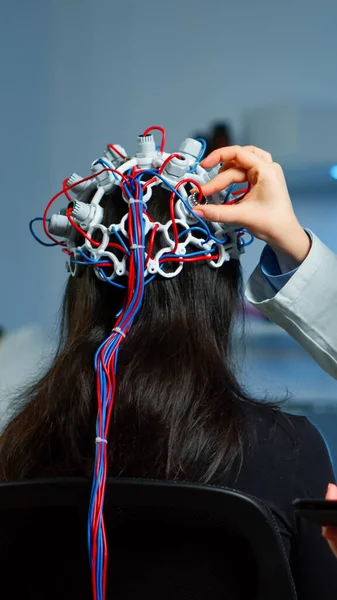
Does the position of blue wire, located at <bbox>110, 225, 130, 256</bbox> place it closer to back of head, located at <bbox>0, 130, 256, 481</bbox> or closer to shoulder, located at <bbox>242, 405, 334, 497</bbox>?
back of head, located at <bbox>0, 130, 256, 481</bbox>

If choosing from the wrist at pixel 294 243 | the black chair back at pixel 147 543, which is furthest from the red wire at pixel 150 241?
the black chair back at pixel 147 543

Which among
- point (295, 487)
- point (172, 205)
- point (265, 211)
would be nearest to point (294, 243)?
point (265, 211)

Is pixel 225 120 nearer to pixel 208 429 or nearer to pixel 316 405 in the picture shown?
pixel 316 405

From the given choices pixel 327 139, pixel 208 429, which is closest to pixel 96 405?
pixel 208 429

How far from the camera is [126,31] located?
1.98 m

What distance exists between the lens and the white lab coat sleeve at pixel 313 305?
73cm

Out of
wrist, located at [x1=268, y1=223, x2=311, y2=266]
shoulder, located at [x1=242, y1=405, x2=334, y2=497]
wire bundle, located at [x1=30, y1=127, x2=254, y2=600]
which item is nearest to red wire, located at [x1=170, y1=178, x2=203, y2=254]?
wire bundle, located at [x1=30, y1=127, x2=254, y2=600]

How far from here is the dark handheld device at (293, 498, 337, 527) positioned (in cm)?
45

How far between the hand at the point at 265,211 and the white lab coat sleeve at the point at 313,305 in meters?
0.02

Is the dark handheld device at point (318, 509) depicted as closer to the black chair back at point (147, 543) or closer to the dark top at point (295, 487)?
the black chair back at point (147, 543)

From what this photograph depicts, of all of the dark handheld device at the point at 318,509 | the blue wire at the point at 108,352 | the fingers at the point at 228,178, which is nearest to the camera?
the dark handheld device at the point at 318,509

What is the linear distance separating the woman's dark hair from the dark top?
0.02 meters

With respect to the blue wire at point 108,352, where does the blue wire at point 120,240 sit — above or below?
above

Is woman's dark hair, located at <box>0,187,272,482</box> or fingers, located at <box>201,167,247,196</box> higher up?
fingers, located at <box>201,167,247,196</box>
